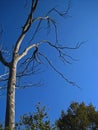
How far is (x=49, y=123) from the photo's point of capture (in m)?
6.34

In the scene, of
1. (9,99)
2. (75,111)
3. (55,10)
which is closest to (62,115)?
(75,111)

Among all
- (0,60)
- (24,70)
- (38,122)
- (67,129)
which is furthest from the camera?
(67,129)

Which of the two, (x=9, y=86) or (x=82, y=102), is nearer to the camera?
(x=9, y=86)

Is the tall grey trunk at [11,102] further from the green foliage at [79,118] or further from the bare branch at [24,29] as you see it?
the green foliage at [79,118]

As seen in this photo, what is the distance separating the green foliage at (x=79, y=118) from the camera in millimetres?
29716

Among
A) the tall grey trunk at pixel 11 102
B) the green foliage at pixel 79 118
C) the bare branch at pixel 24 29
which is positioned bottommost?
the tall grey trunk at pixel 11 102

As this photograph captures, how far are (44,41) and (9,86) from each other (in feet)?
8.05

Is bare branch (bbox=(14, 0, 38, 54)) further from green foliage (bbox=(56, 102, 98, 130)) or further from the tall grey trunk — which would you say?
green foliage (bbox=(56, 102, 98, 130))

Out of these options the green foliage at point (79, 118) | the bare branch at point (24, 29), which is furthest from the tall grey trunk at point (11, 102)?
the green foliage at point (79, 118)

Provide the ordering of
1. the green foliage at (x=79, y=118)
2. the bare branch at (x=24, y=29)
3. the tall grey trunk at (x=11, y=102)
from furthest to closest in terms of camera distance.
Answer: the green foliage at (x=79, y=118) → the bare branch at (x=24, y=29) → the tall grey trunk at (x=11, y=102)

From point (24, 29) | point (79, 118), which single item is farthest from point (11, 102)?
point (79, 118)

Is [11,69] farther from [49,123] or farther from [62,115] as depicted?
[62,115]

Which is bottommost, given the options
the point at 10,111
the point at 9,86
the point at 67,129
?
the point at 10,111

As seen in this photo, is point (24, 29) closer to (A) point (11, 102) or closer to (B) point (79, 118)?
(A) point (11, 102)
